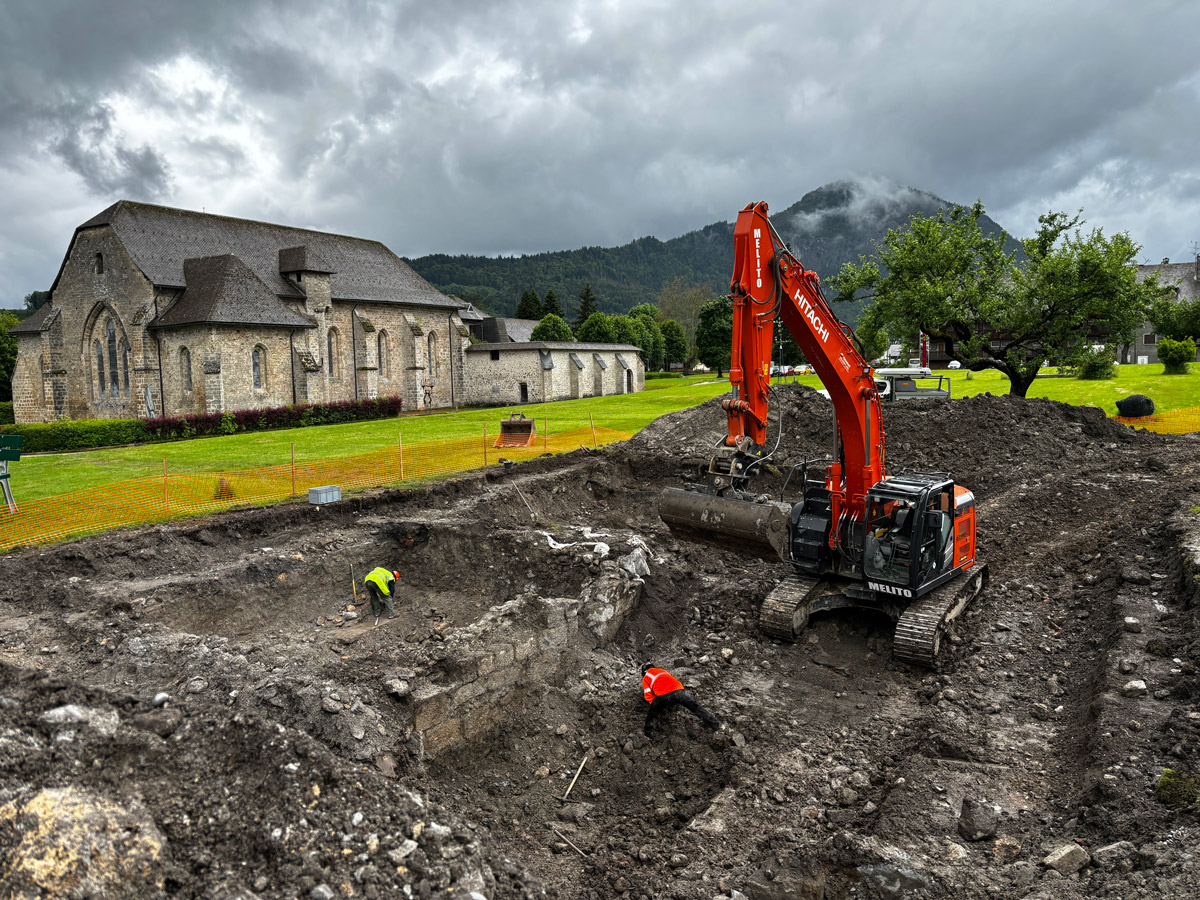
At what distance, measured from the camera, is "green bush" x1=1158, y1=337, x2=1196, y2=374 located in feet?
127

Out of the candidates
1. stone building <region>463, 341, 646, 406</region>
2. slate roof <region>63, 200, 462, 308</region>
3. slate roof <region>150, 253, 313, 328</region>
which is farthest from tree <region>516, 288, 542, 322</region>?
slate roof <region>150, 253, 313, 328</region>

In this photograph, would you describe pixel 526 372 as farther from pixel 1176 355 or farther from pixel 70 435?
pixel 1176 355

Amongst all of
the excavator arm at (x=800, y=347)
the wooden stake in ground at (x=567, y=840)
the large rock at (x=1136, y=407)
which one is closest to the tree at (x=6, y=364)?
the excavator arm at (x=800, y=347)

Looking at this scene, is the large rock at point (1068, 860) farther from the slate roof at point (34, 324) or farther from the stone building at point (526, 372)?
the slate roof at point (34, 324)

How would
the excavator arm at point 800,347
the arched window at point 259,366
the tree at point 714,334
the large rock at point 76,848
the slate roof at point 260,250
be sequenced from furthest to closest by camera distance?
the tree at point 714,334, the arched window at point 259,366, the slate roof at point 260,250, the excavator arm at point 800,347, the large rock at point 76,848

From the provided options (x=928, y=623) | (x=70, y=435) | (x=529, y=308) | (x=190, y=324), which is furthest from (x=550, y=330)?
(x=928, y=623)

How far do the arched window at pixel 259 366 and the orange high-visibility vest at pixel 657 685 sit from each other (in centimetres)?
3514

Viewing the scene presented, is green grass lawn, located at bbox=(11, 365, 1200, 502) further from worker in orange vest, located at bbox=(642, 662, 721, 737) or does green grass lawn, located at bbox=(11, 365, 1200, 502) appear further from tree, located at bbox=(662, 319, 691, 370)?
tree, located at bbox=(662, 319, 691, 370)

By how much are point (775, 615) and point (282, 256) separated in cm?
4056

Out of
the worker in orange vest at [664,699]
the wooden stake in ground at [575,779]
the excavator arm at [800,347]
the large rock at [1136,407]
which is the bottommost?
the wooden stake in ground at [575,779]

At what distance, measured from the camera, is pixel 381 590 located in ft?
36.7

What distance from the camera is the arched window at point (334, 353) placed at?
142 ft

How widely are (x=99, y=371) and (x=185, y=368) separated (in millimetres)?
6144

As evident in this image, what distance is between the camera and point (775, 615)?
1027 cm
